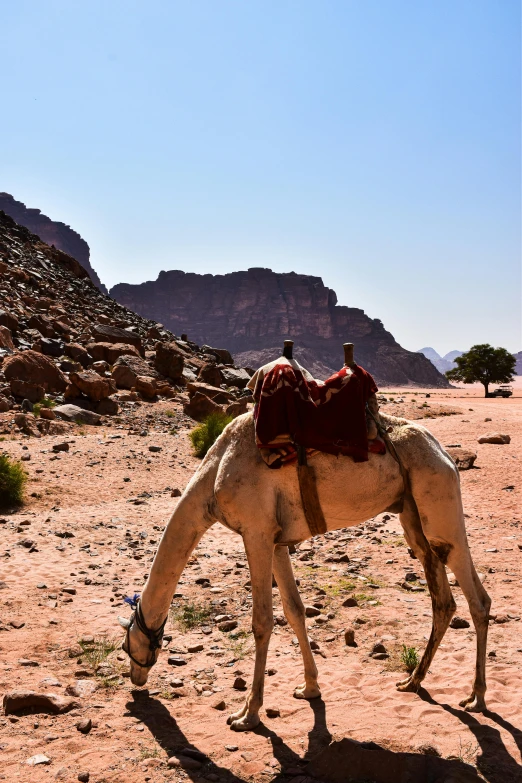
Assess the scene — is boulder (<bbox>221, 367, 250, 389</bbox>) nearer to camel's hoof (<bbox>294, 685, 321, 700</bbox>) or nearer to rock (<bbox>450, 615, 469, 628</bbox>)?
rock (<bbox>450, 615, 469, 628</bbox>)

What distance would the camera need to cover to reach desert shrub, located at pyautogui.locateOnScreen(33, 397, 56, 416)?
1981 cm

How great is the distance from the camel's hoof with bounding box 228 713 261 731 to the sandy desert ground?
6 cm

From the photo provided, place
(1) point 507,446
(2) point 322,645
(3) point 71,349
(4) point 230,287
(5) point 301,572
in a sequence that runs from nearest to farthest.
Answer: (2) point 322,645 < (5) point 301,572 < (1) point 507,446 < (3) point 71,349 < (4) point 230,287

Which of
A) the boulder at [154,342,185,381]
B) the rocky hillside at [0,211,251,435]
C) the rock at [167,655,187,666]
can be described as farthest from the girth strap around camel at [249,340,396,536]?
the boulder at [154,342,185,381]

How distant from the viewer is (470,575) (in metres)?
4.69

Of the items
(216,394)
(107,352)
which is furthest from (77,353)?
(216,394)

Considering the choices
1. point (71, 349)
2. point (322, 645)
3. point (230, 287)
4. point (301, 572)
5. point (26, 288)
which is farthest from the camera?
point (230, 287)

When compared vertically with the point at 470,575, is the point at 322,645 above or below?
below

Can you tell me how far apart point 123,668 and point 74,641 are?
0.82m

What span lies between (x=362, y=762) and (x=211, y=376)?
27296 mm

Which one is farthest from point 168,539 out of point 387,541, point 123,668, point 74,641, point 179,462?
point 179,462

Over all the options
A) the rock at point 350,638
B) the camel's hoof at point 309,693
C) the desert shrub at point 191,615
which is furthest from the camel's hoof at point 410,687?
the desert shrub at point 191,615

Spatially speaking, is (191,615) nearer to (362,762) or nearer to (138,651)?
(138,651)

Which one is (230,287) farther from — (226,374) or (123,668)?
(123,668)
